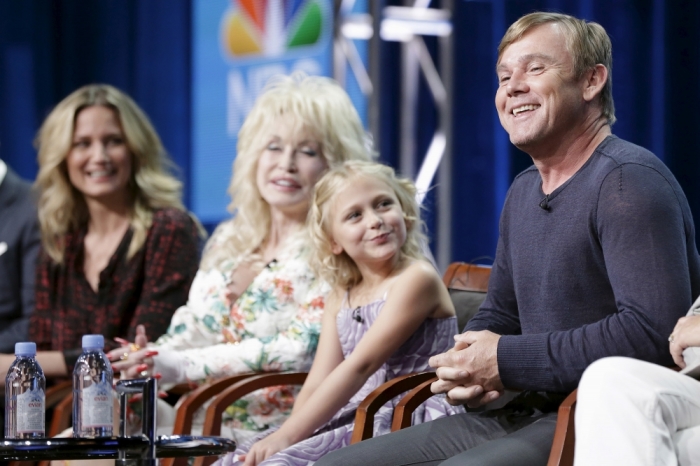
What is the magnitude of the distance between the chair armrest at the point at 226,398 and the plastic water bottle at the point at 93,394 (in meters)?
0.57

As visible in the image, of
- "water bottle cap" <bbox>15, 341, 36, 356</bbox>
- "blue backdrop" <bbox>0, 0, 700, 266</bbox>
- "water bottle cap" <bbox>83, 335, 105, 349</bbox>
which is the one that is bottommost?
"water bottle cap" <bbox>15, 341, 36, 356</bbox>

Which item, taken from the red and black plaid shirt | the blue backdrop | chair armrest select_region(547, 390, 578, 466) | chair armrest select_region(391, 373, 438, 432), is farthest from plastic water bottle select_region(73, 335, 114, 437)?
the blue backdrop

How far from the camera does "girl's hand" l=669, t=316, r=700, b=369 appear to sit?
2105 mm

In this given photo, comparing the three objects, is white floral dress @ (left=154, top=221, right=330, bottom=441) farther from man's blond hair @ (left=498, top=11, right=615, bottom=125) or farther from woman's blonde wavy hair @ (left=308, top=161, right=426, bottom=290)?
man's blond hair @ (left=498, top=11, right=615, bottom=125)

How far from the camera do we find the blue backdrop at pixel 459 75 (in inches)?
179

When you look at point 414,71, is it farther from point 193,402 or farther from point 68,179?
point 193,402

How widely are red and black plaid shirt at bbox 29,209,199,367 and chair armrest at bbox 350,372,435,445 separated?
135 centimetres

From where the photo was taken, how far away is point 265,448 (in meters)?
2.90

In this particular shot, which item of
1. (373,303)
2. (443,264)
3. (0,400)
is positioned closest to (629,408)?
(373,303)

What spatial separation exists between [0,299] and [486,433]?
249 cm

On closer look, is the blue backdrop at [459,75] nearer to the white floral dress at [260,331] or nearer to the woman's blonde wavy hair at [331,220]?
the woman's blonde wavy hair at [331,220]

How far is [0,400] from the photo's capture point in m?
4.10

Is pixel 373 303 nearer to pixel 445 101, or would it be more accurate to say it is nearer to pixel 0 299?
pixel 0 299

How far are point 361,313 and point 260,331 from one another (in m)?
0.52
